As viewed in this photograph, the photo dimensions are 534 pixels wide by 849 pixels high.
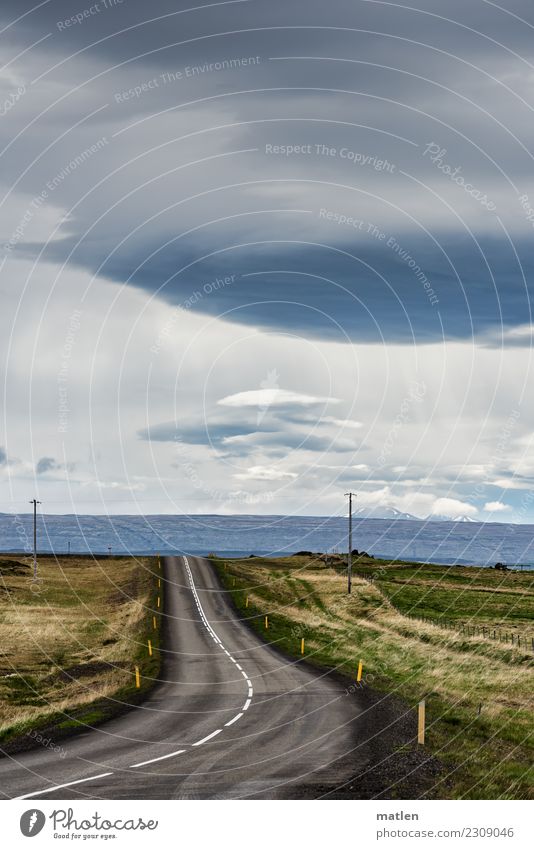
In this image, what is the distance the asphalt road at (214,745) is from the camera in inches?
801

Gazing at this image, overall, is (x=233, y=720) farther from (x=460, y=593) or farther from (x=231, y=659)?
(x=460, y=593)

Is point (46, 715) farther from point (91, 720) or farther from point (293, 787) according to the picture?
point (293, 787)

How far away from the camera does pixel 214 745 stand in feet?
84.2

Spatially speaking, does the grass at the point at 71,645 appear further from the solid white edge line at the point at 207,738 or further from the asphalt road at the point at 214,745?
the solid white edge line at the point at 207,738

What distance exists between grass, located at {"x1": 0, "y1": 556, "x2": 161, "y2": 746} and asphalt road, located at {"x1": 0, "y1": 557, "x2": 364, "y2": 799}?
7.06ft

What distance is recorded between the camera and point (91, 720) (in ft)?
101

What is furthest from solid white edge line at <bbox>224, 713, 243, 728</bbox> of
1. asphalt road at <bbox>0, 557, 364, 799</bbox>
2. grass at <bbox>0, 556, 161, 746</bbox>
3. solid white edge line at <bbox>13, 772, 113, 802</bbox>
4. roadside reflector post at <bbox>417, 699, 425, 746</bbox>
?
solid white edge line at <bbox>13, 772, 113, 802</bbox>

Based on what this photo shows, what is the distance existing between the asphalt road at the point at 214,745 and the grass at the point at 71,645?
7.06ft

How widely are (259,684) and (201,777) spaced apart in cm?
1895

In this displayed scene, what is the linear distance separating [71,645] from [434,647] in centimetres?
2344

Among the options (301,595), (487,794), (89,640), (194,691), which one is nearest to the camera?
(487,794)

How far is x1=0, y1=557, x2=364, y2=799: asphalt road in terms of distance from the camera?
2034 cm

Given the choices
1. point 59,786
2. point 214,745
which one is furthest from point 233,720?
point 59,786

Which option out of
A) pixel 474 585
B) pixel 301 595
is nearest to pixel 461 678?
pixel 301 595
